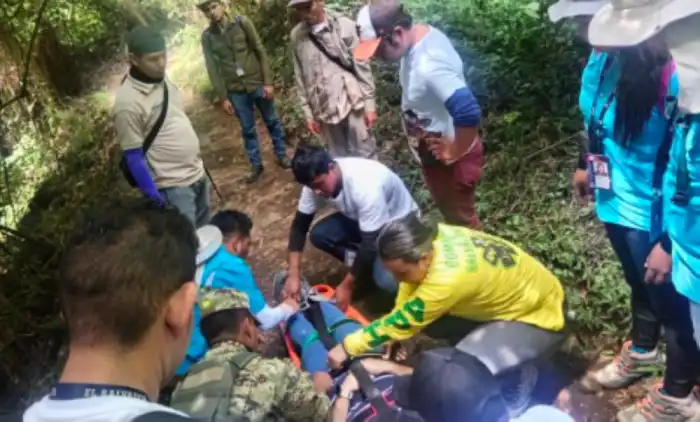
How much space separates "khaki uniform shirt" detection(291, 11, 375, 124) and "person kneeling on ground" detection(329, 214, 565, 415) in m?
2.00

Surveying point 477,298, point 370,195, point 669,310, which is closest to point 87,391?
point 477,298

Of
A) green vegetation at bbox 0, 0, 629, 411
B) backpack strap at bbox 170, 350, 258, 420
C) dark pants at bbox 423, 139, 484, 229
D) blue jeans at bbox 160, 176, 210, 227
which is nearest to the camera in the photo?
backpack strap at bbox 170, 350, 258, 420

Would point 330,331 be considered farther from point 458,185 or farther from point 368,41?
point 368,41

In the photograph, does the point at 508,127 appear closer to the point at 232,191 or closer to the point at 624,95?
the point at 232,191

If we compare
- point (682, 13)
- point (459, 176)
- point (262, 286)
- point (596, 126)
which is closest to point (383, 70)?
point (262, 286)

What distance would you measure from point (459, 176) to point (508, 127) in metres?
1.91

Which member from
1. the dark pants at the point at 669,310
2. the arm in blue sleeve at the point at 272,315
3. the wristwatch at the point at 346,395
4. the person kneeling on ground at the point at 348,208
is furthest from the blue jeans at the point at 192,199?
the dark pants at the point at 669,310

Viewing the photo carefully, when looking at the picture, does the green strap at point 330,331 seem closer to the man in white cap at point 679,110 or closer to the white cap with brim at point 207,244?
the white cap with brim at point 207,244

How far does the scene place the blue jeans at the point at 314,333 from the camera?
12.6ft

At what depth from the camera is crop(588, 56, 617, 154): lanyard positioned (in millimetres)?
2896

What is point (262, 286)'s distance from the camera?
17.5 ft

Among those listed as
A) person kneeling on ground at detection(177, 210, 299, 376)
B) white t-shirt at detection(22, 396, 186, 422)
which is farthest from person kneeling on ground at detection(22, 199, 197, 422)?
person kneeling on ground at detection(177, 210, 299, 376)

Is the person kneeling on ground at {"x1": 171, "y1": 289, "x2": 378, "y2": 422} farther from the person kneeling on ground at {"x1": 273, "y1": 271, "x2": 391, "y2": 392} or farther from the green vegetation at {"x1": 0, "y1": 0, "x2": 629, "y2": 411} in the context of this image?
the green vegetation at {"x1": 0, "y1": 0, "x2": 629, "y2": 411}

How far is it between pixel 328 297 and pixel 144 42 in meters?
1.76
